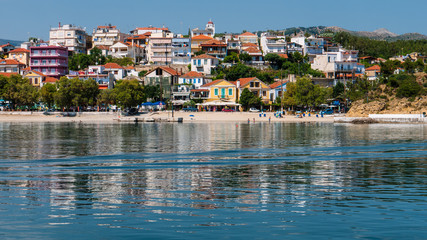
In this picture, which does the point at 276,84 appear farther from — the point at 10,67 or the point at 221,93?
the point at 10,67

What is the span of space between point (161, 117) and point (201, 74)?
82.9ft

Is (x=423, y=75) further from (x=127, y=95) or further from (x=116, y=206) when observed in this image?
(x=116, y=206)

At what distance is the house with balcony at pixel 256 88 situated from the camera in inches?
4321

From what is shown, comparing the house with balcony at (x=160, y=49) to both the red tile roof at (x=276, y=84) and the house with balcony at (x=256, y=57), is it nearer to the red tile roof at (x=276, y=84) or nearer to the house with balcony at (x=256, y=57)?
the house with balcony at (x=256, y=57)

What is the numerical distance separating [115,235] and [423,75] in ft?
336

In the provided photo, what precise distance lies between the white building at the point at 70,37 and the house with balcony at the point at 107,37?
4438 millimetres

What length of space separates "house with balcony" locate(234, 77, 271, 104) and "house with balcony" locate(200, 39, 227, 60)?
89.7 ft

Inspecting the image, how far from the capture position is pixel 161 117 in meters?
98.3

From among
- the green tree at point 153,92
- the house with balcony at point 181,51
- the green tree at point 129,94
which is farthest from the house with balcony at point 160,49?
the green tree at point 129,94

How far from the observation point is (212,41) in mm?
138500

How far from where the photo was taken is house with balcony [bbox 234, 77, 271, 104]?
10975 centimetres

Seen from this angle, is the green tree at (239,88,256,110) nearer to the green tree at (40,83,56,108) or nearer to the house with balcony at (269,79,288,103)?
the house with balcony at (269,79,288,103)

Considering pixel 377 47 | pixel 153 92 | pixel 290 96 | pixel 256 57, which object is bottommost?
pixel 290 96

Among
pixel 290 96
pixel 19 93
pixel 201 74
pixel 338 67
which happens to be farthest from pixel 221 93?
pixel 19 93
